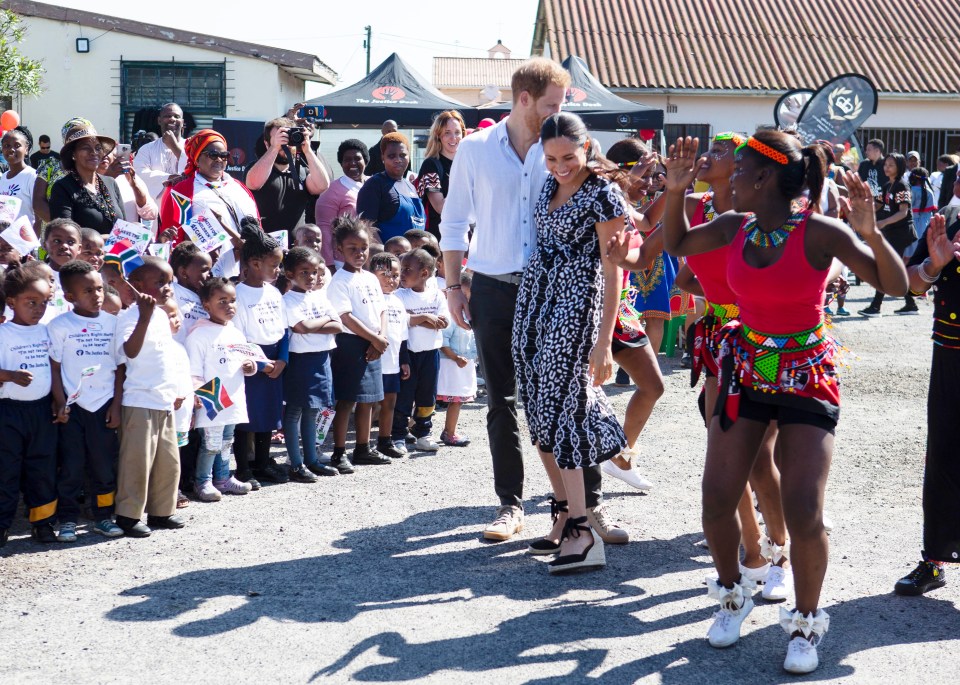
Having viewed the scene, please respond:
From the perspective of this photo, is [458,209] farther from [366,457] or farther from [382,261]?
[366,457]

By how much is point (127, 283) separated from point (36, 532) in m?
1.33

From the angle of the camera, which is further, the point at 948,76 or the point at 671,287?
the point at 948,76

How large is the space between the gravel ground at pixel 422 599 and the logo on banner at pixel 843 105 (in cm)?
592

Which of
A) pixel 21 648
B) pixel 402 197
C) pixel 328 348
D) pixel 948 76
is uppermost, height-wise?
pixel 948 76

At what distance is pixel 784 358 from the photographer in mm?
3922

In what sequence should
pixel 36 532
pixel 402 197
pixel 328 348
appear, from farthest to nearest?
1. pixel 402 197
2. pixel 328 348
3. pixel 36 532

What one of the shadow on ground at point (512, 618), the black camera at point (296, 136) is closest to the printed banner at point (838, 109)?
the black camera at point (296, 136)

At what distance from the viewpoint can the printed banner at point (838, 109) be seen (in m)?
11.3

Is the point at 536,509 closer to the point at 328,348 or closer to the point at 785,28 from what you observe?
the point at 328,348

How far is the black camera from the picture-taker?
8594 mm

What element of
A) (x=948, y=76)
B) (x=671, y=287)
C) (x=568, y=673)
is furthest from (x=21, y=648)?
(x=948, y=76)

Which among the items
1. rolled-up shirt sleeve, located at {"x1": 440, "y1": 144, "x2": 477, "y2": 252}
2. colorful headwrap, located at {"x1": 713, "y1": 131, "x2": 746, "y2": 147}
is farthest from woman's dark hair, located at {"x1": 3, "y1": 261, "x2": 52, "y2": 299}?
colorful headwrap, located at {"x1": 713, "y1": 131, "x2": 746, "y2": 147}

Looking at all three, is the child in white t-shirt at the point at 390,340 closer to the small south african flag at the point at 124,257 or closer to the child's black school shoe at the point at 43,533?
the small south african flag at the point at 124,257

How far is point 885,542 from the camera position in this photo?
5445 mm
